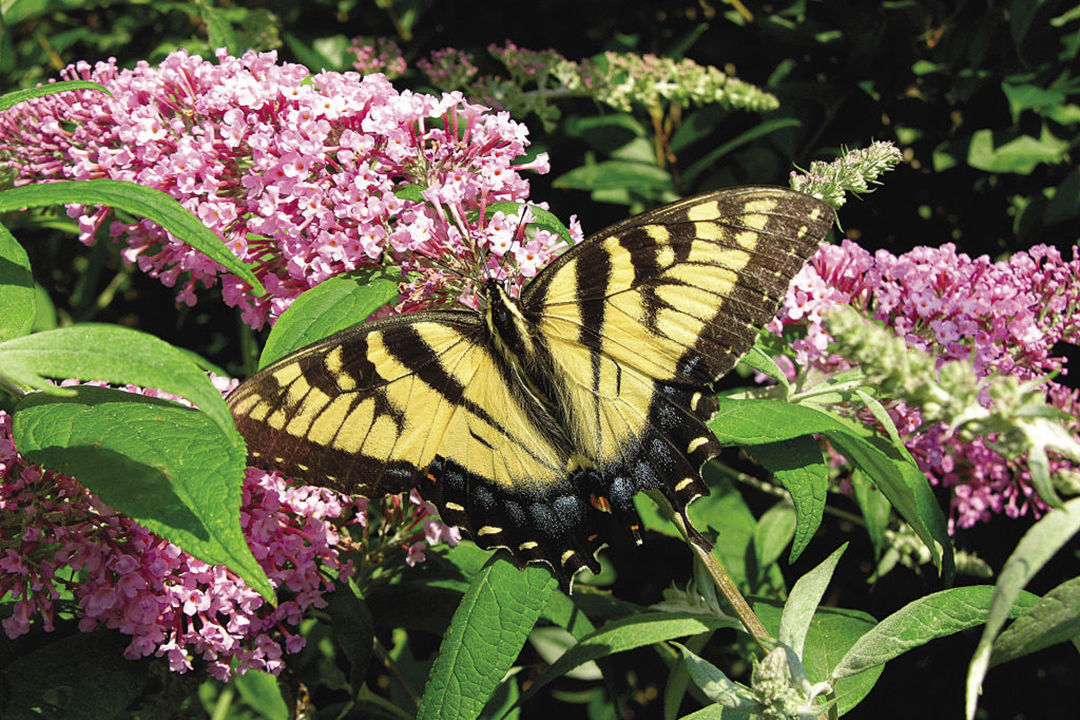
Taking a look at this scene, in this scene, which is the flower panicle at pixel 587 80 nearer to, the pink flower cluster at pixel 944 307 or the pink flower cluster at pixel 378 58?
the pink flower cluster at pixel 378 58

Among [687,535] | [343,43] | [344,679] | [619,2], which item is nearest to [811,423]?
[687,535]

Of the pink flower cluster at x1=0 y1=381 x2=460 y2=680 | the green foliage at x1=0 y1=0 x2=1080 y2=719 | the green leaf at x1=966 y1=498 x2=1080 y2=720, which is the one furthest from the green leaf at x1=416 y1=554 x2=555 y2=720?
the green leaf at x1=966 y1=498 x2=1080 y2=720

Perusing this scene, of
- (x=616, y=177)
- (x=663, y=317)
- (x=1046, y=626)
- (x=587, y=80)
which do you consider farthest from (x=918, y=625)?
(x=587, y=80)

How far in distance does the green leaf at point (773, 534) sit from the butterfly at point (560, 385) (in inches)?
34.9

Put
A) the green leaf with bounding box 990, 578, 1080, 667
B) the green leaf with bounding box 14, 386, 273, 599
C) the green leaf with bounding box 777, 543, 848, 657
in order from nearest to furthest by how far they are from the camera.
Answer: the green leaf with bounding box 990, 578, 1080, 667, the green leaf with bounding box 14, 386, 273, 599, the green leaf with bounding box 777, 543, 848, 657

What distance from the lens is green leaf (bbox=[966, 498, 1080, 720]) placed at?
1.05 metres

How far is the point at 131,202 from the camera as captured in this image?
157 centimetres

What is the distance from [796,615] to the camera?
175 cm

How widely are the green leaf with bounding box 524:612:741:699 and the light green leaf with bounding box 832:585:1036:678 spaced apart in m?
0.27

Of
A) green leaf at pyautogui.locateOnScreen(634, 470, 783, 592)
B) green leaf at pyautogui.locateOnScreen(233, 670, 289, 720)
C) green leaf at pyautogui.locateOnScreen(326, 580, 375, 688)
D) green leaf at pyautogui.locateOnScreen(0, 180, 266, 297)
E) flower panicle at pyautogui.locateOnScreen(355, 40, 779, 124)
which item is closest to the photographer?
green leaf at pyautogui.locateOnScreen(0, 180, 266, 297)

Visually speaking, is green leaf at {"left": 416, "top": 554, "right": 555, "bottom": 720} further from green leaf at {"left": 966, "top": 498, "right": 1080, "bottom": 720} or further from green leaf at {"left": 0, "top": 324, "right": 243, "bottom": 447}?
green leaf at {"left": 966, "top": 498, "right": 1080, "bottom": 720}

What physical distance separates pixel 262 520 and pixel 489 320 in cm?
66

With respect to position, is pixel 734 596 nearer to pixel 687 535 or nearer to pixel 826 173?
pixel 687 535

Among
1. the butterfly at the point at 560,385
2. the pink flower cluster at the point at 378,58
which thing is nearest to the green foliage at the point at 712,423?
the butterfly at the point at 560,385
